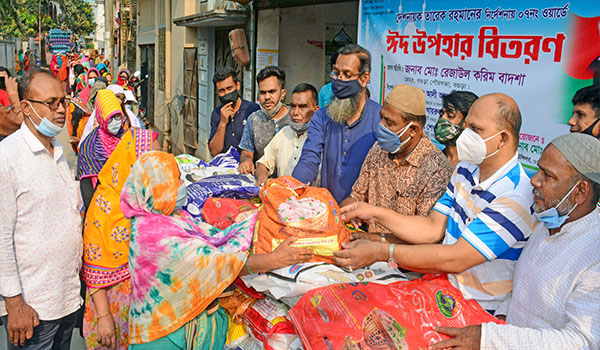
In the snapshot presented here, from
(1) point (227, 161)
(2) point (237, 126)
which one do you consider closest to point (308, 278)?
(1) point (227, 161)

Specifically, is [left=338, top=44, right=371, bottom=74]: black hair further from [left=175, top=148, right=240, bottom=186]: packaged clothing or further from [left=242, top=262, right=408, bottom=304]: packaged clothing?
[left=242, top=262, right=408, bottom=304]: packaged clothing

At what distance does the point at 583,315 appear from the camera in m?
1.62

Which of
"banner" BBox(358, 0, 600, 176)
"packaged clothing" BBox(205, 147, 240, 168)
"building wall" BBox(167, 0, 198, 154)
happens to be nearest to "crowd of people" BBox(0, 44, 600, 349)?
"banner" BBox(358, 0, 600, 176)

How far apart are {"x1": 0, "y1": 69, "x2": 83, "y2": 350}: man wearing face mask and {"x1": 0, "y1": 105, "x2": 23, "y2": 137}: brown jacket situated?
1.83m

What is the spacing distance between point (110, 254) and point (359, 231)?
1.32m

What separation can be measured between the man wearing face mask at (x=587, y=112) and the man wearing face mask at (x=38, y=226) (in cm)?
292

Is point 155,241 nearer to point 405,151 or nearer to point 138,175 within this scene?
point 138,175

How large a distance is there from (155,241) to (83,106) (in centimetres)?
537

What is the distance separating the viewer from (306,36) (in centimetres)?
823

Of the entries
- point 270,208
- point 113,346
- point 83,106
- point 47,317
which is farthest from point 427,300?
point 83,106

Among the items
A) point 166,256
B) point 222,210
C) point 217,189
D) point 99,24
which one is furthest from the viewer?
point 99,24

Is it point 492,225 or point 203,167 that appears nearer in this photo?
point 492,225

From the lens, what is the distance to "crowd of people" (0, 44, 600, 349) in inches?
68.7

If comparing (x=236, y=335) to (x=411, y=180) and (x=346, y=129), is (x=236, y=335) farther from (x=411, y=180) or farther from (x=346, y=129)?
(x=346, y=129)
